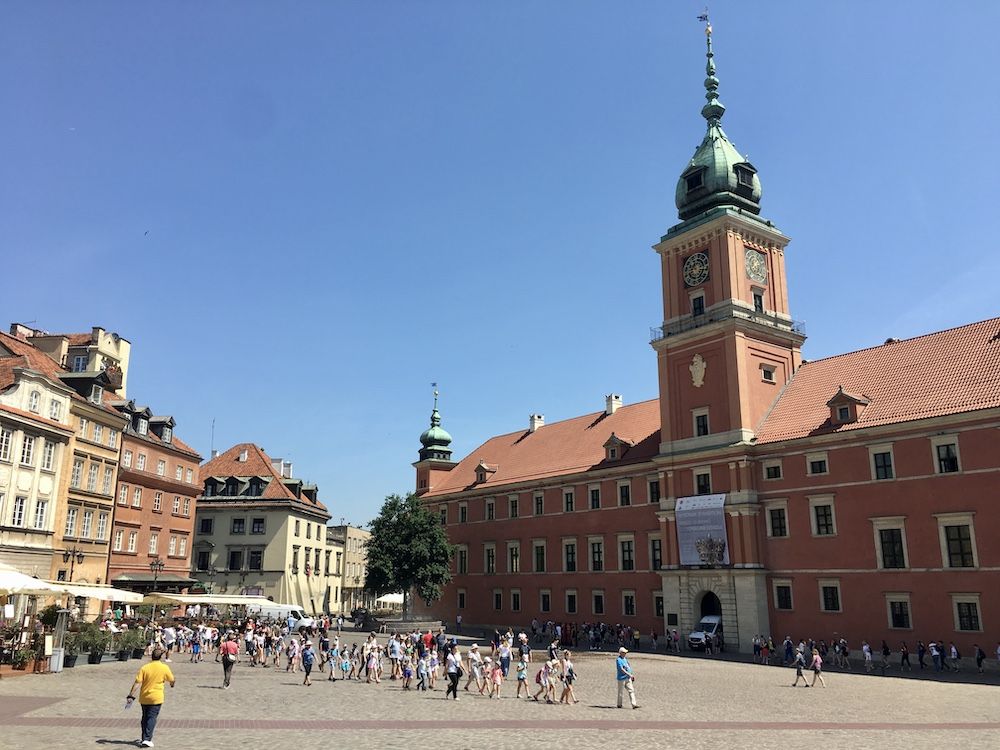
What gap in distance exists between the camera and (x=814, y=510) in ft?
137

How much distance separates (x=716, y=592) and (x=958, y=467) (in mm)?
14455

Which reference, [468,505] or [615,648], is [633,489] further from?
[468,505]

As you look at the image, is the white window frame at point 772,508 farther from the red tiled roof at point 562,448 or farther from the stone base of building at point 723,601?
the red tiled roof at point 562,448

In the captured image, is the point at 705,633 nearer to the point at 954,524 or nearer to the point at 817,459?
the point at 817,459

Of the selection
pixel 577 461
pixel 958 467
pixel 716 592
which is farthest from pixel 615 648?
pixel 958 467

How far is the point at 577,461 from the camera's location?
197ft

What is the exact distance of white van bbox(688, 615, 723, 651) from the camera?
43.8 m

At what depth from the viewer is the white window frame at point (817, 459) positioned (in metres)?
41.7

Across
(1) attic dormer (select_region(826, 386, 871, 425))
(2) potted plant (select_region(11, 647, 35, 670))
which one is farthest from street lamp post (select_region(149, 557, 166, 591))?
(1) attic dormer (select_region(826, 386, 871, 425))

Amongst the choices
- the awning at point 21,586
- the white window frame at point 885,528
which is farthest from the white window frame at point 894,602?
the awning at point 21,586

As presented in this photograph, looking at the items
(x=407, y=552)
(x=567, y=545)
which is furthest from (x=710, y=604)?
(x=407, y=552)

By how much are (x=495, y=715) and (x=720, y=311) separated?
33.3 meters

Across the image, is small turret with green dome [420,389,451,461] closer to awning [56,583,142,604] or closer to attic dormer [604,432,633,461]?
attic dormer [604,432,633,461]

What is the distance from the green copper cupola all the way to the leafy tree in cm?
2960
